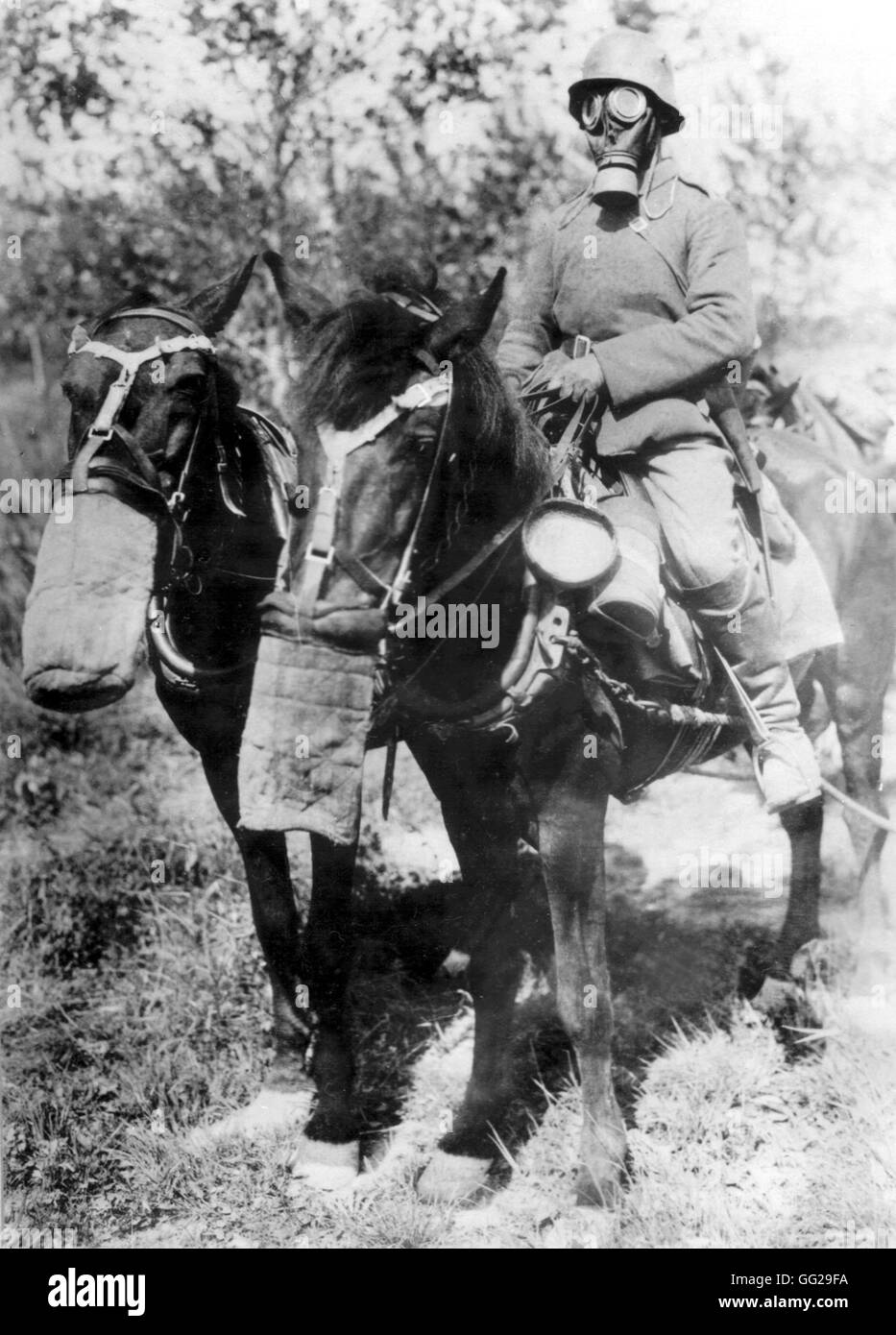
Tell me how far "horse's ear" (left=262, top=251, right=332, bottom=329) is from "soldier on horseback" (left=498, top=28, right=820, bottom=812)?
2.42 feet

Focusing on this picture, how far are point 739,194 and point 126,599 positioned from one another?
258cm

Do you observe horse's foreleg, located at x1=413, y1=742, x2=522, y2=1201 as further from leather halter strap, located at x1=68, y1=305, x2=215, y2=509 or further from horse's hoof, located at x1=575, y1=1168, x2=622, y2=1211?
leather halter strap, located at x1=68, y1=305, x2=215, y2=509

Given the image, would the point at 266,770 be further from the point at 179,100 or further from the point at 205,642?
the point at 179,100

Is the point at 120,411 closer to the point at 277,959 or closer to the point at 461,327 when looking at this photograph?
the point at 461,327

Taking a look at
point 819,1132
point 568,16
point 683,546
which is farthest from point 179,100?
point 819,1132

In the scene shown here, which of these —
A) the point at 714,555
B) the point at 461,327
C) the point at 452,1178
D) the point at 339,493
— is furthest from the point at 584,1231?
the point at 461,327

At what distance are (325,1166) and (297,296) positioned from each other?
2527 millimetres

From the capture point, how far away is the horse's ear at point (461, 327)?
303 centimetres

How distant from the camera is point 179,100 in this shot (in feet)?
13.9

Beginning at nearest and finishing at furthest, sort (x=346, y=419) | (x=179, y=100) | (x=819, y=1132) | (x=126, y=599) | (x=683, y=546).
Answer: (x=346, y=419) → (x=126, y=599) → (x=683, y=546) → (x=819, y=1132) → (x=179, y=100)

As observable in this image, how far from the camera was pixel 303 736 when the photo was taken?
3.07 metres
